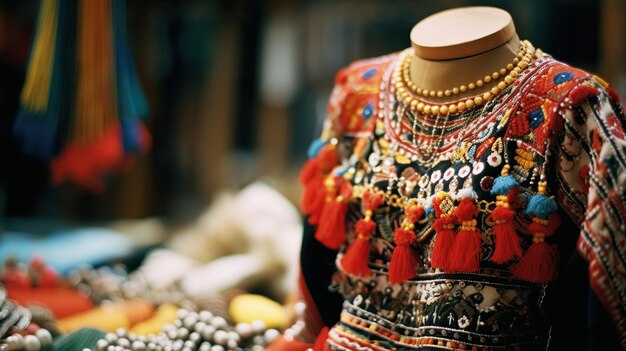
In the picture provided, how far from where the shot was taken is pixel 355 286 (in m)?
1.08

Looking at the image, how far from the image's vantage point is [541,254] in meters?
0.88

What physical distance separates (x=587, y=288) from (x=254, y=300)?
83 cm

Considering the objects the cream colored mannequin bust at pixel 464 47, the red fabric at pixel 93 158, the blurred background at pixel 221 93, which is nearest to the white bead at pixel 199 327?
the cream colored mannequin bust at pixel 464 47

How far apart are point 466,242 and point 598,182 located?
0.18 metres

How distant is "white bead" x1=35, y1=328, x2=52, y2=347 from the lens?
119 centimetres

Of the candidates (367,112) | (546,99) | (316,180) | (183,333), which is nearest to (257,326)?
(183,333)

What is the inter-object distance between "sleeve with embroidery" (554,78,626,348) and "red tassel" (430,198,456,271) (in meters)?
0.14

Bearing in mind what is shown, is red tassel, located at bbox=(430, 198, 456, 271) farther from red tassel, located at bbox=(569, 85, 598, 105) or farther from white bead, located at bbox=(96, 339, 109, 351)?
white bead, located at bbox=(96, 339, 109, 351)

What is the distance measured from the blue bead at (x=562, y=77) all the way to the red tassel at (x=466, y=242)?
184mm

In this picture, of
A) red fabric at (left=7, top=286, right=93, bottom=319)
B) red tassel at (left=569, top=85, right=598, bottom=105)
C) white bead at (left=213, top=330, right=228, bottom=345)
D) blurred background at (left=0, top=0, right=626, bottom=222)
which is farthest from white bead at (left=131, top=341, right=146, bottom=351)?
blurred background at (left=0, top=0, right=626, bottom=222)

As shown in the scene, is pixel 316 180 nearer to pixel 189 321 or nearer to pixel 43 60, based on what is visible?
pixel 189 321

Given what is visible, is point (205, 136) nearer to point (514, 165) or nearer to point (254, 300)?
point (254, 300)

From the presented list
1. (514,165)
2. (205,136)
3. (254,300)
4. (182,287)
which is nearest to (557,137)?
(514,165)

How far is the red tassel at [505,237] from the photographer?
89cm
